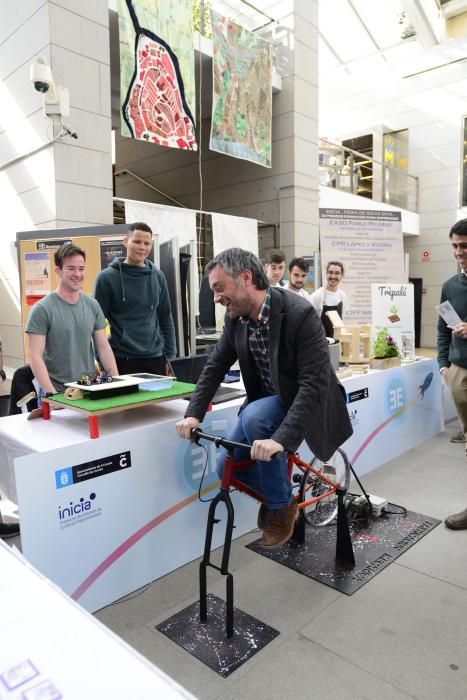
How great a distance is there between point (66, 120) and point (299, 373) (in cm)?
393

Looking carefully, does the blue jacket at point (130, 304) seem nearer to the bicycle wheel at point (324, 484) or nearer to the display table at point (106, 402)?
the display table at point (106, 402)

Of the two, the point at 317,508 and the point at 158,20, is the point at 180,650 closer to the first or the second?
the point at 317,508

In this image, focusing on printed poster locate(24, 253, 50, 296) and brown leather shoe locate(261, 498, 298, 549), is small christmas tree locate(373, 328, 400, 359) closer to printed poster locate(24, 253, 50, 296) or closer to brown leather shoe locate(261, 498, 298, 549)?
brown leather shoe locate(261, 498, 298, 549)

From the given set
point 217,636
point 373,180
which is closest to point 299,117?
point 373,180

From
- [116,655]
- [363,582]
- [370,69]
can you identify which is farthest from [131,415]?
[370,69]

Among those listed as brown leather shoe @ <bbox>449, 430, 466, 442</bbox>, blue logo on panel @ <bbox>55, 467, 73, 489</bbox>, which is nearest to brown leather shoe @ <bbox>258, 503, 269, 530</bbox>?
blue logo on panel @ <bbox>55, 467, 73, 489</bbox>

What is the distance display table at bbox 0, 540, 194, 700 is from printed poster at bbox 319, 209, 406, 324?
19.6 feet

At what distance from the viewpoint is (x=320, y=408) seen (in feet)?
5.74

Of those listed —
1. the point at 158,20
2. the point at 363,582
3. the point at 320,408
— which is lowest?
the point at 363,582

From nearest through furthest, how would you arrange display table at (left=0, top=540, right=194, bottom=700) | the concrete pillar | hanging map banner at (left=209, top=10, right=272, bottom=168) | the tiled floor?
display table at (left=0, top=540, right=194, bottom=700)
the tiled floor
hanging map banner at (left=209, top=10, right=272, bottom=168)
the concrete pillar

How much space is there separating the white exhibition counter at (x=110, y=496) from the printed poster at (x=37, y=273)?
228 cm

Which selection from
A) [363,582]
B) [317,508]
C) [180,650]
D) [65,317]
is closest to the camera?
[180,650]

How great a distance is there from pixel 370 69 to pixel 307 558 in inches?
450

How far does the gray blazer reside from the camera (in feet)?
5.48
